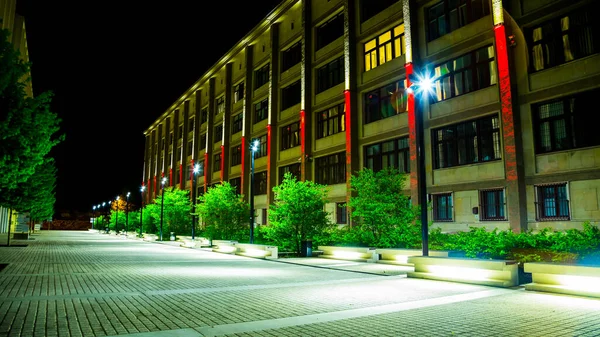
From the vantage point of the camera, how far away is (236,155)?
53.1 m

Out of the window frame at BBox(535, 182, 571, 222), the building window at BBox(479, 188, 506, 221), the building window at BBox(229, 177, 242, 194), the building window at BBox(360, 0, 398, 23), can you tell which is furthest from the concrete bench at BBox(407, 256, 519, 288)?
the building window at BBox(229, 177, 242, 194)

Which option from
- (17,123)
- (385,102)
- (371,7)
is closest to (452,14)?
(385,102)

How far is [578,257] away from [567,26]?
14960 mm

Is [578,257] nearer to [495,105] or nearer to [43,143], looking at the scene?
[495,105]

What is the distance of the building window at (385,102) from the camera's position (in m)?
30.8

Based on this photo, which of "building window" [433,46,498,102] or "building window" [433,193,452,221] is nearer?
"building window" [433,46,498,102]

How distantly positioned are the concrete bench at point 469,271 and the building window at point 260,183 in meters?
33.8

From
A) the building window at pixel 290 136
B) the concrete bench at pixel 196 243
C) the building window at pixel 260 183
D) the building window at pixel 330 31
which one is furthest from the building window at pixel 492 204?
the building window at pixel 260 183

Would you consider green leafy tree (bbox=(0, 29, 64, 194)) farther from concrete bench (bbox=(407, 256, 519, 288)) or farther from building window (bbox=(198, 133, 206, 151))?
building window (bbox=(198, 133, 206, 151))

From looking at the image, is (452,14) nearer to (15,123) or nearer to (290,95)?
(290,95)

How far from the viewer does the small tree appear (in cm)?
2380

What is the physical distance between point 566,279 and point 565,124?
Result: 14.0 m

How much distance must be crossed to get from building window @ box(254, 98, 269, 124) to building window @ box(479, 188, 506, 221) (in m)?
27.7

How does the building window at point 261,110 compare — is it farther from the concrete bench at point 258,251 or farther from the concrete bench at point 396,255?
the concrete bench at point 396,255
